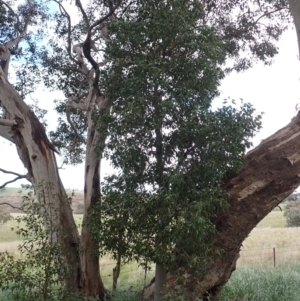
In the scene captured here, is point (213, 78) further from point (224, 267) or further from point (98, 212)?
point (224, 267)

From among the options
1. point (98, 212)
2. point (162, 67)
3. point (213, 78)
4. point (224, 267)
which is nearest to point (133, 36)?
point (162, 67)

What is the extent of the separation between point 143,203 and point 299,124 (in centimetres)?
292

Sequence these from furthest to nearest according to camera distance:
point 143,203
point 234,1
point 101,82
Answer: point 234,1 < point 101,82 < point 143,203

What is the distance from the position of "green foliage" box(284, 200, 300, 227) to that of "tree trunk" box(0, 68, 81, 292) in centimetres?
1791

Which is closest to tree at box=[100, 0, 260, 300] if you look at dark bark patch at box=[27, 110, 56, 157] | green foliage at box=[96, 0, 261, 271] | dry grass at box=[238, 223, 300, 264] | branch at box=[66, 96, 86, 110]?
green foliage at box=[96, 0, 261, 271]

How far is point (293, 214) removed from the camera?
2328 cm

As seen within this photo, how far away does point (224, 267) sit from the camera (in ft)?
21.6

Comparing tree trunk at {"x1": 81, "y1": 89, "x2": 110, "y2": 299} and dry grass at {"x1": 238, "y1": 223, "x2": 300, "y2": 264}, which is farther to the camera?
dry grass at {"x1": 238, "y1": 223, "x2": 300, "y2": 264}

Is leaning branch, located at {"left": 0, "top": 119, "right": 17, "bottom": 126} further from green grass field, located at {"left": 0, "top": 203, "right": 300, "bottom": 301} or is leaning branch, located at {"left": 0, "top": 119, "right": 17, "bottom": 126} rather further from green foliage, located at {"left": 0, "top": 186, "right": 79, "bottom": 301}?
green grass field, located at {"left": 0, "top": 203, "right": 300, "bottom": 301}

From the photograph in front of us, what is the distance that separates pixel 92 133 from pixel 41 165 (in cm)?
91

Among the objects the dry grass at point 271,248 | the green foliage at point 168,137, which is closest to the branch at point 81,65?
the green foliage at point 168,137

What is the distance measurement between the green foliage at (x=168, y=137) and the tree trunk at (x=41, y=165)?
117cm

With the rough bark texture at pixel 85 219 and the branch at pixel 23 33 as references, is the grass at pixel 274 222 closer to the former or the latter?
the branch at pixel 23 33

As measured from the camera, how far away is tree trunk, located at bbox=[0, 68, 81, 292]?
680cm
